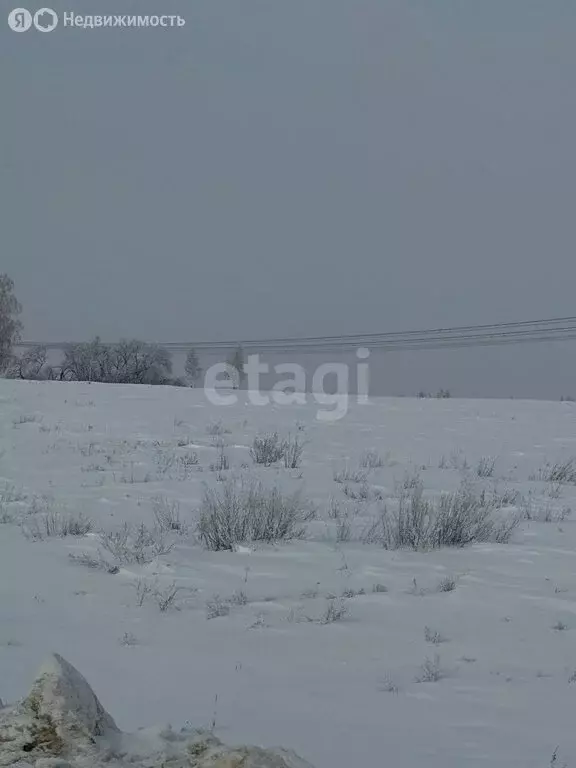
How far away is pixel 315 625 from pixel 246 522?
6.90ft

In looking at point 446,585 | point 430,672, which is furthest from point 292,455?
point 430,672

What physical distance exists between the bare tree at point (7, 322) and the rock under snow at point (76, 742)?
115 ft

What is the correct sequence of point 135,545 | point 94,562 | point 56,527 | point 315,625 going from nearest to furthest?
1. point 315,625
2. point 94,562
3. point 135,545
4. point 56,527

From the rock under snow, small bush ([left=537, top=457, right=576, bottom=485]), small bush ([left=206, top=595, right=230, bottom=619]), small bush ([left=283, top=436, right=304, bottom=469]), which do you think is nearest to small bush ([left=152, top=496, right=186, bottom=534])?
small bush ([left=206, top=595, right=230, bottom=619])

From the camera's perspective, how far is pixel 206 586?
15.8 ft

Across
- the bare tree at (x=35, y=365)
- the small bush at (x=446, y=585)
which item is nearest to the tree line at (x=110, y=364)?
the bare tree at (x=35, y=365)

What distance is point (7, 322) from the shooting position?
114 feet

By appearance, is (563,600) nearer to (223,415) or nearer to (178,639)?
(178,639)

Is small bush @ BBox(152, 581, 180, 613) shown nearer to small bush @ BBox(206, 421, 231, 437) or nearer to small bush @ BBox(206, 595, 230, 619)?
small bush @ BBox(206, 595, 230, 619)

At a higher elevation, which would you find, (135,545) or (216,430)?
(216,430)

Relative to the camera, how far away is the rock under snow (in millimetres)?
1534

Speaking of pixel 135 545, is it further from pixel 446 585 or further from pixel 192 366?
pixel 192 366

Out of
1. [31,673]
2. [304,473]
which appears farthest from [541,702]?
[304,473]

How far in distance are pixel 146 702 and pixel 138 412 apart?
1261cm
